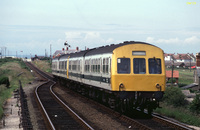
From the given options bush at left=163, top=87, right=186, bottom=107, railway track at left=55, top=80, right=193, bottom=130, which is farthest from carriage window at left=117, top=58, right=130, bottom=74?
bush at left=163, top=87, right=186, bottom=107

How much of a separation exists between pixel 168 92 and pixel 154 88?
32.3 metres

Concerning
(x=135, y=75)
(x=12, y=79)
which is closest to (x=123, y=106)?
(x=135, y=75)

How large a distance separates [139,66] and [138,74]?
1.45 feet

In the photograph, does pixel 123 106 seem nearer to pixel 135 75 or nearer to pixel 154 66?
pixel 135 75

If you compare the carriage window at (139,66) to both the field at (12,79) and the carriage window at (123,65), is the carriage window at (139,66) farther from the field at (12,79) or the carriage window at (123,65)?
the field at (12,79)

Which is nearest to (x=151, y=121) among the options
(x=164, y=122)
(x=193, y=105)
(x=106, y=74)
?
(x=164, y=122)

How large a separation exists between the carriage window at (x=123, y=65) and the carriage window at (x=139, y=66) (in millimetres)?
331

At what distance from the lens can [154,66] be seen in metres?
15.5

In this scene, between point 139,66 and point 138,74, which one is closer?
point 138,74

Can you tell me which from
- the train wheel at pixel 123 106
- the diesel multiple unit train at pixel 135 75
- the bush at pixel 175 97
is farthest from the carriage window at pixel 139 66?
the bush at pixel 175 97

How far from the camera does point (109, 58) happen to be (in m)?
16.1

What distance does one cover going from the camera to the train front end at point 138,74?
15141mm

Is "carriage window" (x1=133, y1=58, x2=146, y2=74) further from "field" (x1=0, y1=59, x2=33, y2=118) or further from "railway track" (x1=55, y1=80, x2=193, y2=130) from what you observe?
"field" (x1=0, y1=59, x2=33, y2=118)

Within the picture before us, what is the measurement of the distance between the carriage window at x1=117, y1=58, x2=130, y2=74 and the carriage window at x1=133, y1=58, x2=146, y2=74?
33cm
